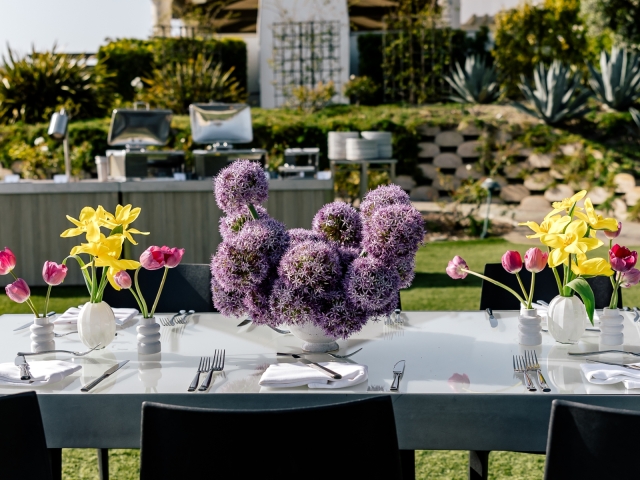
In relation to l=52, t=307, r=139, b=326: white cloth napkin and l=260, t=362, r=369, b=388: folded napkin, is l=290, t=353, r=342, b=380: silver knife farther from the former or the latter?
l=52, t=307, r=139, b=326: white cloth napkin

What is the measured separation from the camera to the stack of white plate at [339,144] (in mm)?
7793

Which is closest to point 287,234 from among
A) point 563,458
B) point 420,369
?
point 420,369

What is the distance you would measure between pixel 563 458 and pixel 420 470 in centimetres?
157

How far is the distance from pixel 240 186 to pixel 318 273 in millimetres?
366

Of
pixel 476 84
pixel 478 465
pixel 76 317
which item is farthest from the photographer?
pixel 476 84

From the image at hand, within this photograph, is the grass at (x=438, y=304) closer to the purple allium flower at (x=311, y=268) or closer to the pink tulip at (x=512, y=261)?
the pink tulip at (x=512, y=261)

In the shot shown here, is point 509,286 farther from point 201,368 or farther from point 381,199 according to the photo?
point 201,368

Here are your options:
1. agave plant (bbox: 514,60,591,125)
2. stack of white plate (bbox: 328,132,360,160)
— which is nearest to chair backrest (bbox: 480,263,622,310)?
stack of white plate (bbox: 328,132,360,160)

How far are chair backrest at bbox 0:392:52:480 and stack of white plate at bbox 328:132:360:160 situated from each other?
6523 mm

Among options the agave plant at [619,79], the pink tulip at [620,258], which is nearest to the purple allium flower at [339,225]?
the pink tulip at [620,258]

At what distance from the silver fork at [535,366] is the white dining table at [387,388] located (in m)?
0.02

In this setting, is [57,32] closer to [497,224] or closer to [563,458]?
[497,224]

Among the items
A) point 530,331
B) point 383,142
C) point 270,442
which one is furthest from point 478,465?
point 383,142

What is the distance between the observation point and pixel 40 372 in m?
1.77
